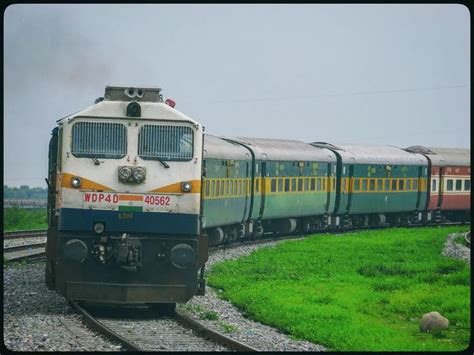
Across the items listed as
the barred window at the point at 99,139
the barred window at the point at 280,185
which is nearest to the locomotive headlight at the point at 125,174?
the barred window at the point at 99,139

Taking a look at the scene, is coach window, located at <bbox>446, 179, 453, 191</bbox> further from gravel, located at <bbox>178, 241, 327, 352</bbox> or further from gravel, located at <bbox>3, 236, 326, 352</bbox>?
gravel, located at <bbox>3, 236, 326, 352</bbox>

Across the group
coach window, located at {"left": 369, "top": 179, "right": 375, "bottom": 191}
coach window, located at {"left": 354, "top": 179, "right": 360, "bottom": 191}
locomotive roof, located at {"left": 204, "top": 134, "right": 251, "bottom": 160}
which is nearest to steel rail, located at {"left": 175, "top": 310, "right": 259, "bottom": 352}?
locomotive roof, located at {"left": 204, "top": 134, "right": 251, "bottom": 160}

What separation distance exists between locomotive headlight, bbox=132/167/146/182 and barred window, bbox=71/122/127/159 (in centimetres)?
39

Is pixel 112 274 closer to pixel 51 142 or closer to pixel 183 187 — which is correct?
pixel 183 187

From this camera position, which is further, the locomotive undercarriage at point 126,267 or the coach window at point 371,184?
the coach window at point 371,184

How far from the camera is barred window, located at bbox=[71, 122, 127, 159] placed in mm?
19344

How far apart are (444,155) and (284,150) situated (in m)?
17.1

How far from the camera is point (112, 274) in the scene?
19.4 metres

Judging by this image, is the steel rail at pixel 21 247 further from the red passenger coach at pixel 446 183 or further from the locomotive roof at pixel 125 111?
the red passenger coach at pixel 446 183

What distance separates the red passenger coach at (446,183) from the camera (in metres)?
55.3

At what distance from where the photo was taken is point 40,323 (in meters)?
18.8

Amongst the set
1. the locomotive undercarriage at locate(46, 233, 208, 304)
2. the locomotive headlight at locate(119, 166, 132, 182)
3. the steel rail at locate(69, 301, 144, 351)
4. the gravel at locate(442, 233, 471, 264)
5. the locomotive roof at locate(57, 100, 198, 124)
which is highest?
the locomotive roof at locate(57, 100, 198, 124)

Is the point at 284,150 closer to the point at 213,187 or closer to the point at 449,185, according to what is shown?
the point at 213,187

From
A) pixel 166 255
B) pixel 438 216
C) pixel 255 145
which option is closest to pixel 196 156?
pixel 166 255
